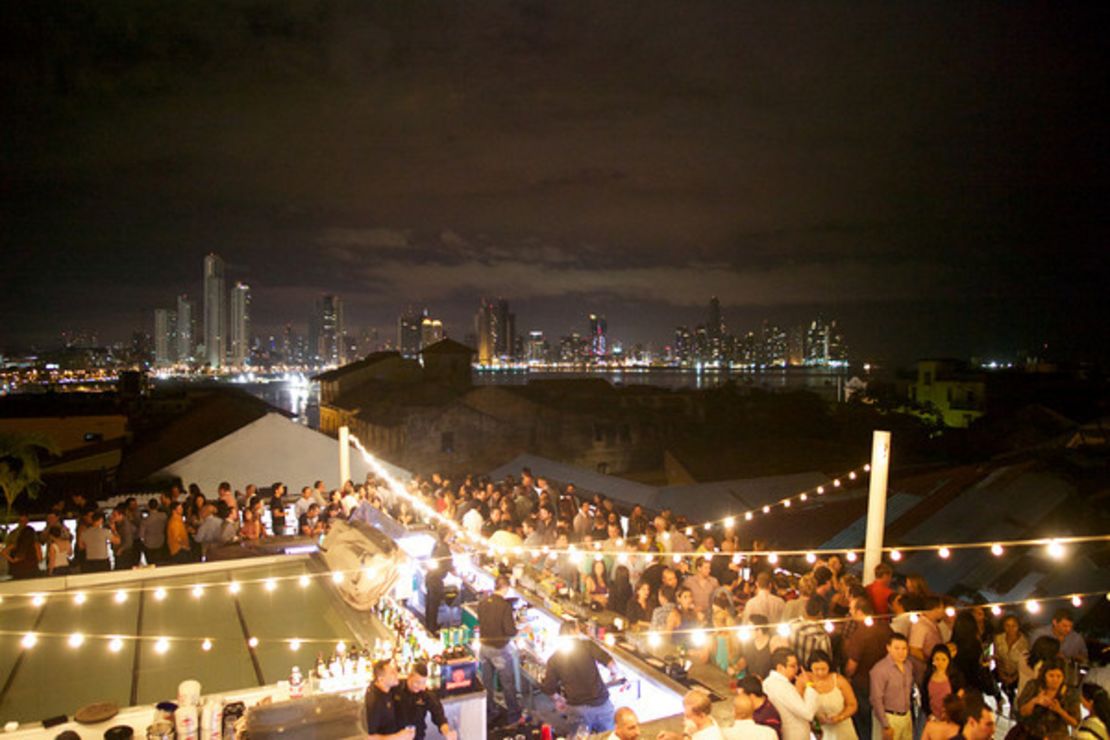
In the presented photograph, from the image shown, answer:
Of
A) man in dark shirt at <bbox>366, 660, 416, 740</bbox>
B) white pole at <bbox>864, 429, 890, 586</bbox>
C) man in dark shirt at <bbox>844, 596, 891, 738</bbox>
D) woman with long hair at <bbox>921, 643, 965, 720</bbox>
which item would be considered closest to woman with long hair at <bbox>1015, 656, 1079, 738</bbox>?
woman with long hair at <bbox>921, 643, 965, 720</bbox>

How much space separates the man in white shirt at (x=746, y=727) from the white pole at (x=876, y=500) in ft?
7.76

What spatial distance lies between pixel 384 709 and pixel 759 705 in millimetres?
2356

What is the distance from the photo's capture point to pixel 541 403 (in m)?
35.2

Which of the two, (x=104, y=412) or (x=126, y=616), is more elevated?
(x=104, y=412)

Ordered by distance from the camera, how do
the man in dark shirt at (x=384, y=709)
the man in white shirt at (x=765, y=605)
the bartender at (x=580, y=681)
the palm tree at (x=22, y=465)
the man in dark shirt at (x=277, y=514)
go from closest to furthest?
the man in dark shirt at (x=384, y=709)
the bartender at (x=580, y=681)
the man in white shirt at (x=765, y=605)
the man in dark shirt at (x=277, y=514)
the palm tree at (x=22, y=465)

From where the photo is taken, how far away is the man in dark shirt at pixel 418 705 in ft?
14.8

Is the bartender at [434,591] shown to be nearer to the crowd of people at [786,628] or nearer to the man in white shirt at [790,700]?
the crowd of people at [786,628]

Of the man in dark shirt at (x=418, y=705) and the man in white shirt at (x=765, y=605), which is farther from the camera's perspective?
the man in white shirt at (x=765, y=605)

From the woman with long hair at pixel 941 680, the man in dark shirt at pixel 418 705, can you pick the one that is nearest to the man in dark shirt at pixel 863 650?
the woman with long hair at pixel 941 680

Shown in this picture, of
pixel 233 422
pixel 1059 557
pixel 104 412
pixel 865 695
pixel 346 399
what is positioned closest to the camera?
pixel 865 695

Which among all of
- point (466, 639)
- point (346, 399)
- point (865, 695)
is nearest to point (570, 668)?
point (466, 639)

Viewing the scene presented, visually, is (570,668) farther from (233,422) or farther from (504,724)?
(233,422)

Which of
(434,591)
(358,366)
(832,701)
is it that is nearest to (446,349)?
(358,366)

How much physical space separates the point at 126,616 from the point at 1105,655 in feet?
27.9
